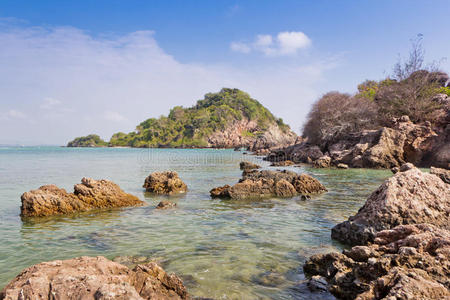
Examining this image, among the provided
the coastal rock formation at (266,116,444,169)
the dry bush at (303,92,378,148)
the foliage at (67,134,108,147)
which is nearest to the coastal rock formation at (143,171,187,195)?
the coastal rock formation at (266,116,444,169)

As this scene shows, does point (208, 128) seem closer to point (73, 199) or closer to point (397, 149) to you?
point (397, 149)

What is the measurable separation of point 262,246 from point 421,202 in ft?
13.2

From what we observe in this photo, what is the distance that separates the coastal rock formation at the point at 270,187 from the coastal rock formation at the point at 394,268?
8274 millimetres

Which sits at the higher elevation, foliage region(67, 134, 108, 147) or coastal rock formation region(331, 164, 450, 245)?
foliage region(67, 134, 108, 147)

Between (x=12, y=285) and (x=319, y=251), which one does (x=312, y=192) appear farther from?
(x=12, y=285)

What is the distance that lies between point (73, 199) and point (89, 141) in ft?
628

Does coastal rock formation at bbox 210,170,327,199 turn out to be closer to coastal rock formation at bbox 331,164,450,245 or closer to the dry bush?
coastal rock formation at bbox 331,164,450,245

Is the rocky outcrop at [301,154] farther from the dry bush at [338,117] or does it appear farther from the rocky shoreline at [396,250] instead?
the rocky shoreline at [396,250]

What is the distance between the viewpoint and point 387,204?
21.8 ft

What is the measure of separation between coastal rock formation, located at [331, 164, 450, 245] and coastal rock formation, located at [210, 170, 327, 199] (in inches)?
256

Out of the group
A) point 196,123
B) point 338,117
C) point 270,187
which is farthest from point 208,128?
point 270,187

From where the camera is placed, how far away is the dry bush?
39750 mm

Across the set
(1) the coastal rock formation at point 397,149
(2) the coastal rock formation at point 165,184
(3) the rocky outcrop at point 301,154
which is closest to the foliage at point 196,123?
(3) the rocky outcrop at point 301,154

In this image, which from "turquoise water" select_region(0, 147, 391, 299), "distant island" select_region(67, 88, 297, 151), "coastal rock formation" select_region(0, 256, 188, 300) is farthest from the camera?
"distant island" select_region(67, 88, 297, 151)
